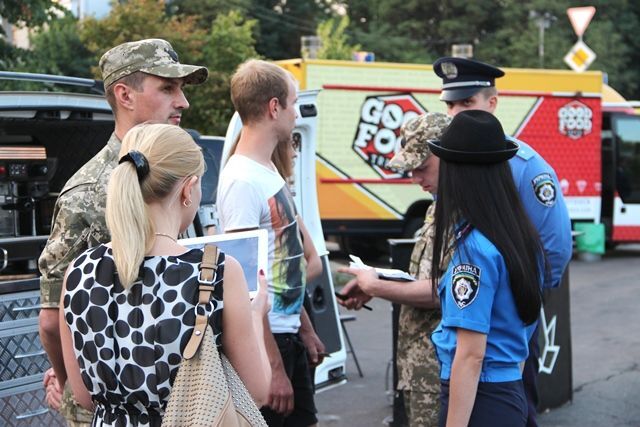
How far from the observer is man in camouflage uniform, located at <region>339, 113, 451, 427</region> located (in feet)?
13.9

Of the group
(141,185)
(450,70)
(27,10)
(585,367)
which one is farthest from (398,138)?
(141,185)

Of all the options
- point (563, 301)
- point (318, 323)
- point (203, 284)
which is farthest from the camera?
point (563, 301)

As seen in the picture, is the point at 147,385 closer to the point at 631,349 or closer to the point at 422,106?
the point at 631,349

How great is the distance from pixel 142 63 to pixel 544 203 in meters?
2.00

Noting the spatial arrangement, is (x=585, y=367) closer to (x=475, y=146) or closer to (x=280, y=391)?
(x=280, y=391)

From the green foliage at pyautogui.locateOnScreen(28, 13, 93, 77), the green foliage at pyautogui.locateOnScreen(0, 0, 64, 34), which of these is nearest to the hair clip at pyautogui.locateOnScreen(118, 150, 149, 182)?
the green foliage at pyautogui.locateOnScreen(0, 0, 64, 34)

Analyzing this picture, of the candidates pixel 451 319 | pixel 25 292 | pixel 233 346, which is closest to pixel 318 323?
Result: pixel 25 292

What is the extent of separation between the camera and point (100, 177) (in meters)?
3.19

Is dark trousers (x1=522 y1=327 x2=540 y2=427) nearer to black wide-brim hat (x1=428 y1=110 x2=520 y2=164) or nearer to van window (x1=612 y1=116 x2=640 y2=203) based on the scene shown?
black wide-brim hat (x1=428 y1=110 x2=520 y2=164)

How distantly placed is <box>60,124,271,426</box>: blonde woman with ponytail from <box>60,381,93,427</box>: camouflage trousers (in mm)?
290

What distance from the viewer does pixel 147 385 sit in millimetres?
2594

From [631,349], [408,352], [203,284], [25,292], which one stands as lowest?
[631,349]

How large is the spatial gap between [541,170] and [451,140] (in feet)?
4.66

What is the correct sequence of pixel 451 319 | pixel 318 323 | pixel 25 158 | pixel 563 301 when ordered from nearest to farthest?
pixel 451 319, pixel 25 158, pixel 318 323, pixel 563 301
